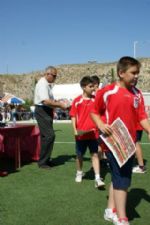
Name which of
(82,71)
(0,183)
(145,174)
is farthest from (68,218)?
(82,71)

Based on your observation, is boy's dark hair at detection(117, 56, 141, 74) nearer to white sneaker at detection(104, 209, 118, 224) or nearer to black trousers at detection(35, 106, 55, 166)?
white sneaker at detection(104, 209, 118, 224)

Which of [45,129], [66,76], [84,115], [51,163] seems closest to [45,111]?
[45,129]

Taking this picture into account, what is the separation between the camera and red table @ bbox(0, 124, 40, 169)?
27.3 feet

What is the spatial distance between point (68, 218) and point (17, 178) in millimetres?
2542

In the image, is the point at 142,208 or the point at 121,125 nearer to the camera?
the point at 121,125

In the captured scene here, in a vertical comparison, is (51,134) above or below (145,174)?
above

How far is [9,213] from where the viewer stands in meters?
5.30

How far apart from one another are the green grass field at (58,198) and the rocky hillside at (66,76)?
6756 centimetres

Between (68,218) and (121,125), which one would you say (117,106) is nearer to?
(121,125)

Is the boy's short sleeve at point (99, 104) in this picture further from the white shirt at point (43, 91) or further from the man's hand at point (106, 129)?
the white shirt at point (43, 91)

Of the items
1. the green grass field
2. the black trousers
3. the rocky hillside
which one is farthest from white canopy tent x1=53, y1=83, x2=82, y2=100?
the rocky hillside

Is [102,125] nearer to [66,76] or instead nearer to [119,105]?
[119,105]

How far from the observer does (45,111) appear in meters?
8.41

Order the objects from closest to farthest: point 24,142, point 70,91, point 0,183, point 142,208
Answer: point 142,208 < point 0,183 < point 24,142 < point 70,91
